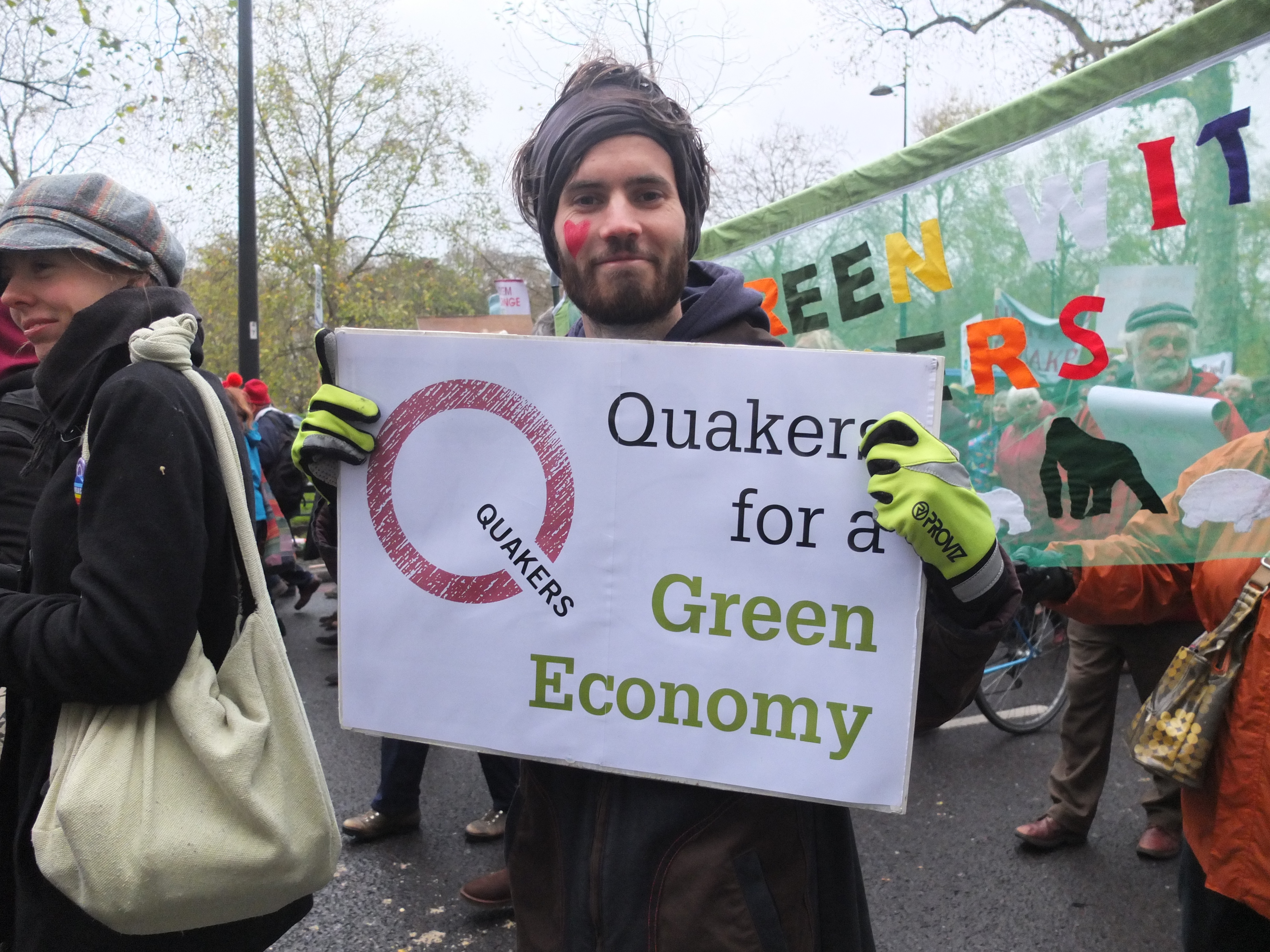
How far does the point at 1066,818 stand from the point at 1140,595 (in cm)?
163

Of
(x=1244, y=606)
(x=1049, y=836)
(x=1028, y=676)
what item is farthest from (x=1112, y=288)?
(x=1028, y=676)

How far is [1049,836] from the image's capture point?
379 cm

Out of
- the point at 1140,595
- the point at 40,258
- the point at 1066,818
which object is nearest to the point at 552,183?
the point at 40,258

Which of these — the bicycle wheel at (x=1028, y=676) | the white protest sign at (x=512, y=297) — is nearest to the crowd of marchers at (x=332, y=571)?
the bicycle wheel at (x=1028, y=676)

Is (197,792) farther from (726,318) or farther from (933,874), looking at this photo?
(933,874)

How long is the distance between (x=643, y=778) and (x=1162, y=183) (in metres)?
1.59

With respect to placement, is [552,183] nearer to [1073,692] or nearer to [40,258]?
[40,258]

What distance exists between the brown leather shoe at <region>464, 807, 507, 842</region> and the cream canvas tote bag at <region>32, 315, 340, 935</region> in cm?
238

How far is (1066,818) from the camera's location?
3797 millimetres

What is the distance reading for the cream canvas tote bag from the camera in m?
1.36

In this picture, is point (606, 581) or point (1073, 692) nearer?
point (606, 581)

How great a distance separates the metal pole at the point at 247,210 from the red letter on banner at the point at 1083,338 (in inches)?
380

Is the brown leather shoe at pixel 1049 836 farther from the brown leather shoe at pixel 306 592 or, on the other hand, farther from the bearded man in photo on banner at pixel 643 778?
the brown leather shoe at pixel 306 592

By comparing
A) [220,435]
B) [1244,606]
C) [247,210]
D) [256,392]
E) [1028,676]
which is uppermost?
[247,210]
